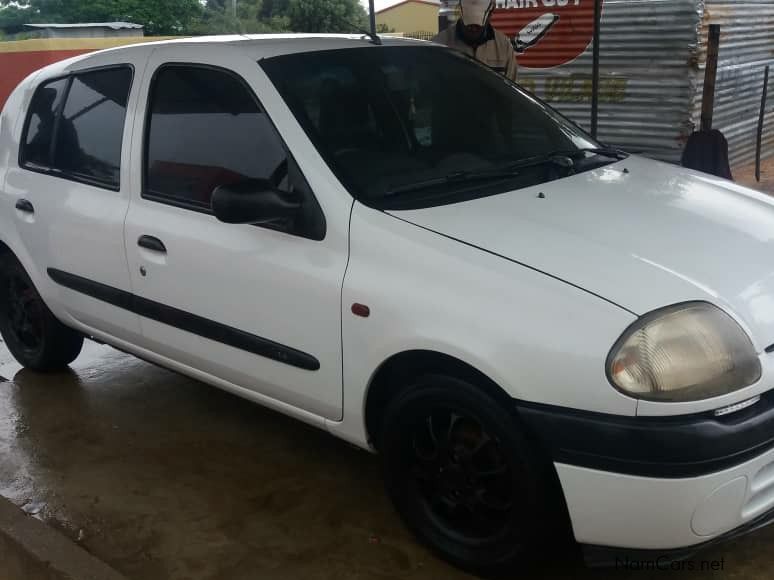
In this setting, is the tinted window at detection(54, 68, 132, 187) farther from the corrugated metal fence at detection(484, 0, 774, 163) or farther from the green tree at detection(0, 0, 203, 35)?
the green tree at detection(0, 0, 203, 35)

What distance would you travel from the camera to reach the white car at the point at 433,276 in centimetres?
225

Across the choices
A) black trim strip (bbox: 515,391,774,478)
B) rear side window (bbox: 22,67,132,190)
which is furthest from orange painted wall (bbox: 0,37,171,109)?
black trim strip (bbox: 515,391,774,478)

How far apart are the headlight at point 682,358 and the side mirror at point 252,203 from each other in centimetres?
122

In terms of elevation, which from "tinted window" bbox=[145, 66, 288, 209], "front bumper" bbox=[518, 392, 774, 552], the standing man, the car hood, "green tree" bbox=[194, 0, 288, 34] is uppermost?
"green tree" bbox=[194, 0, 288, 34]

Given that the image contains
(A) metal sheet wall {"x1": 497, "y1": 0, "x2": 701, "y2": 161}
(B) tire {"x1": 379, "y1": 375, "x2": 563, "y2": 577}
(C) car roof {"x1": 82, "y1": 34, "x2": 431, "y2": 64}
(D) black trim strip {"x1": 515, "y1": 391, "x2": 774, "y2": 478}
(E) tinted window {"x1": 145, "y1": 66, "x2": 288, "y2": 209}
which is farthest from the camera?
(A) metal sheet wall {"x1": 497, "y1": 0, "x2": 701, "y2": 161}

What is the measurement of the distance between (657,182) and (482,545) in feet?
5.00

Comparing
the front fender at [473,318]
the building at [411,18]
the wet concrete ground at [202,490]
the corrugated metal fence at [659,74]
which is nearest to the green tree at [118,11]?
the building at [411,18]

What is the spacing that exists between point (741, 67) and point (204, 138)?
325 inches

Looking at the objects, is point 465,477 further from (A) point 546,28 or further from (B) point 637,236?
(A) point 546,28

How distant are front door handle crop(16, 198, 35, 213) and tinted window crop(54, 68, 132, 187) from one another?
0.24 metres

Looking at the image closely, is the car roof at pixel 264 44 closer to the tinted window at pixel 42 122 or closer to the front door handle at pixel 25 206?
the tinted window at pixel 42 122

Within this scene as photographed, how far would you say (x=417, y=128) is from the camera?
3.31 metres

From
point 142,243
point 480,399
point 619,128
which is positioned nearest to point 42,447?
point 142,243

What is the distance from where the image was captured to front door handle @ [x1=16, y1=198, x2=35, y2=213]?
162 inches
